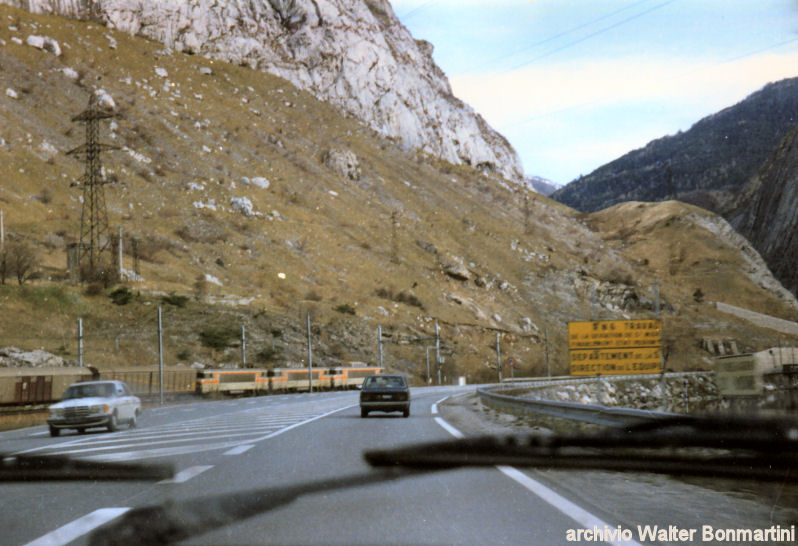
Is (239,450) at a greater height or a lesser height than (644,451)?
lesser

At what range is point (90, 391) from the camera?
21.3 metres

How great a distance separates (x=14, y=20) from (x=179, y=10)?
3034cm

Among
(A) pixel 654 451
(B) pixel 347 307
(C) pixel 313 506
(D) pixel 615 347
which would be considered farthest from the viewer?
(B) pixel 347 307

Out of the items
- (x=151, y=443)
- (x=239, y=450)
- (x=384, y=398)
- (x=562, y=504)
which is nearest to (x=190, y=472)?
(x=239, y=450)

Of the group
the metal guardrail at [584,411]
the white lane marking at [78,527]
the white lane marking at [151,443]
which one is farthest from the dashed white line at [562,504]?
the white lane marking at [151,443]

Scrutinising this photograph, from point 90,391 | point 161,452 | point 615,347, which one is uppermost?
point 615,347

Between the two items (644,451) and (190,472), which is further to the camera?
(190,472)

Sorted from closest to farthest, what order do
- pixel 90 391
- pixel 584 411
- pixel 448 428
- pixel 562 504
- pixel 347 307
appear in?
pixel 562 504 < pixel 584 411 < pixel 448 428 < pixel 90 391 < pixel 347 307

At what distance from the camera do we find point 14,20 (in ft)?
359

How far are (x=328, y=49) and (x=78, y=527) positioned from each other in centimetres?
14716

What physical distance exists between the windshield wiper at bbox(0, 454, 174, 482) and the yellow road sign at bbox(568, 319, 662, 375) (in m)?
21.3

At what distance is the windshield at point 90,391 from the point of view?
69.1ft

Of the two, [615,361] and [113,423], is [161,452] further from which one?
[615,361]

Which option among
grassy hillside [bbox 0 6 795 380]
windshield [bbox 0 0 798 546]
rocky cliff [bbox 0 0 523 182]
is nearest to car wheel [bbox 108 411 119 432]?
windshield [bbox 0 0 798 546]
